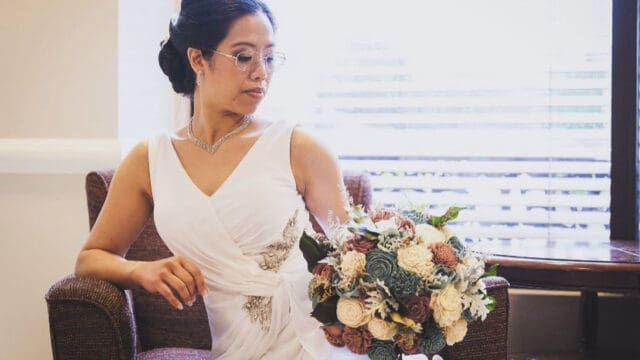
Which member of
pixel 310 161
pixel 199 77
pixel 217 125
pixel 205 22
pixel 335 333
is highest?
pixel 205 22

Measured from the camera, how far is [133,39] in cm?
290

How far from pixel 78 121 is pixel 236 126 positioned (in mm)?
1014

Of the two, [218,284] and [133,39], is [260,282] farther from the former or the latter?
[133,39]

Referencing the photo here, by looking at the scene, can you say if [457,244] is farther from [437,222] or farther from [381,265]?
[381,265]

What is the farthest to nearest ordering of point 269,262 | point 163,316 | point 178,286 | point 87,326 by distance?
point 163,316, point 269,262, point 87,326, point 178,286

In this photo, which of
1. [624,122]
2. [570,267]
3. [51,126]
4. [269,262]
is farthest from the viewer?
[624,122]

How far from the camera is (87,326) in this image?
70.6 inches

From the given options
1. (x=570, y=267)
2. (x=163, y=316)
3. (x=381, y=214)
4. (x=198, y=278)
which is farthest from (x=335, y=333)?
(x=163, y=316)

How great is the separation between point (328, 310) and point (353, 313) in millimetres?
96

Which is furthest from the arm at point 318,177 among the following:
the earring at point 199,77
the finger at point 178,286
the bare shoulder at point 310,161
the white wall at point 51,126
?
the white wall at point 51,126

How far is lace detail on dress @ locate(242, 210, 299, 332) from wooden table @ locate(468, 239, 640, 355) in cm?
54

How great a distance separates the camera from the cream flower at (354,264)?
135 centimetres

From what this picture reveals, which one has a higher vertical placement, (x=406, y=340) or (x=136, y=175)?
(x=136, y=175)

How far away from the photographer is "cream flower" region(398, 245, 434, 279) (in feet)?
4.34
